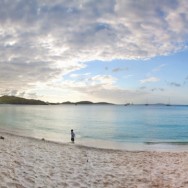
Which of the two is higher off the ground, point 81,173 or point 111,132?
point 81,173

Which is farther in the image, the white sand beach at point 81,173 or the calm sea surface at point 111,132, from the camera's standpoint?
the calm sea surface at point 111,132

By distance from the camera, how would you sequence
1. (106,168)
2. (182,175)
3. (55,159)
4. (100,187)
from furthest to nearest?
(55,159)
(106,168)
(182,175)
(100,187)

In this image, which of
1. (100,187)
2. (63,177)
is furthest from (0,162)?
(100,187)

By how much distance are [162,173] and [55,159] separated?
6.23 meters

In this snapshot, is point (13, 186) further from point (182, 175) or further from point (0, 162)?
point (182, 175)

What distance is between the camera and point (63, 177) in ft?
40.9

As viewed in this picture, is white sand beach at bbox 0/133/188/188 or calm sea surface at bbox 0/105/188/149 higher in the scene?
white sand beach at bbox 0/133/188/188

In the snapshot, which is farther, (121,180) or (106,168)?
(106,168)

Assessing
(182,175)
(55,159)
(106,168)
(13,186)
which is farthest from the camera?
(55,159)

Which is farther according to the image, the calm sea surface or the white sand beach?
the calm sea surface

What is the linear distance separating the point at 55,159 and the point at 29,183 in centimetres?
593

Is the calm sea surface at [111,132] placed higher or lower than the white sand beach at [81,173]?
lower

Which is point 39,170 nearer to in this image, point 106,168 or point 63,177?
point 63,177

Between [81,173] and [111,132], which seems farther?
[111,132]
